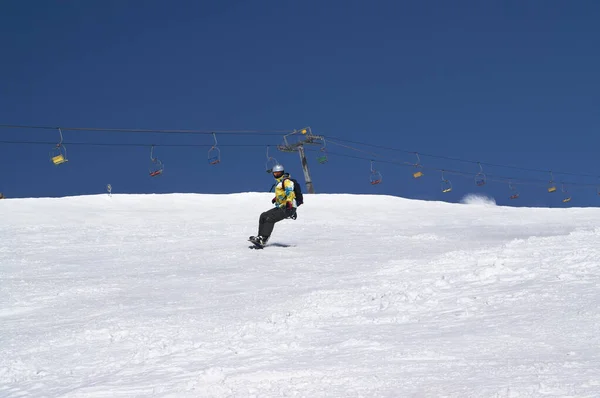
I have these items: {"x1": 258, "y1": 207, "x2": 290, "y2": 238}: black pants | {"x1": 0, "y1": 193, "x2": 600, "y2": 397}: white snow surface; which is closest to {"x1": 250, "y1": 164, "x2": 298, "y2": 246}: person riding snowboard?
{"x1": 258, "y1": 207, "x2": 290, "y2": 238}: black pants

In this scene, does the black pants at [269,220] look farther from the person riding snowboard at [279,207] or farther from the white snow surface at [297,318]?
the white snow surface at [297,318]

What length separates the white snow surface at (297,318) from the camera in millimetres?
4391

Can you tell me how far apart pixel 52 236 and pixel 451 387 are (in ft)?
45.1

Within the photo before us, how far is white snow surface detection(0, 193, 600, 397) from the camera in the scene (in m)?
4.39

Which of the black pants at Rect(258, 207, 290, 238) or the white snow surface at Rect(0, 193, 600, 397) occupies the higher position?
the black pants at Rect(258, 207, 290, 238)

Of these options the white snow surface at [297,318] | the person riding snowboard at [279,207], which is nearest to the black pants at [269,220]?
the person riding snowboard at [279,207]

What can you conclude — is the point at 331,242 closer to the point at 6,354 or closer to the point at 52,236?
the point at 52,236

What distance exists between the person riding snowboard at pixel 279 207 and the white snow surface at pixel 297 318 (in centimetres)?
54

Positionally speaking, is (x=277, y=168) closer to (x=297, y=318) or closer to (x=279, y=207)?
(x=279, y=207)

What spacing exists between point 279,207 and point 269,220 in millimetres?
408

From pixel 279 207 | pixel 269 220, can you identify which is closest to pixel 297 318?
pixel 269 220

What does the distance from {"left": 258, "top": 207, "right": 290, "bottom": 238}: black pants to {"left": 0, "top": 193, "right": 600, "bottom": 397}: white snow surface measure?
1.87 ft

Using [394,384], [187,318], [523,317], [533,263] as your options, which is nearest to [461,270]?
[533,263]

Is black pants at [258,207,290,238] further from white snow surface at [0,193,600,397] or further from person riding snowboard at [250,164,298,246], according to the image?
white snow surface at [0,193,600,397]
